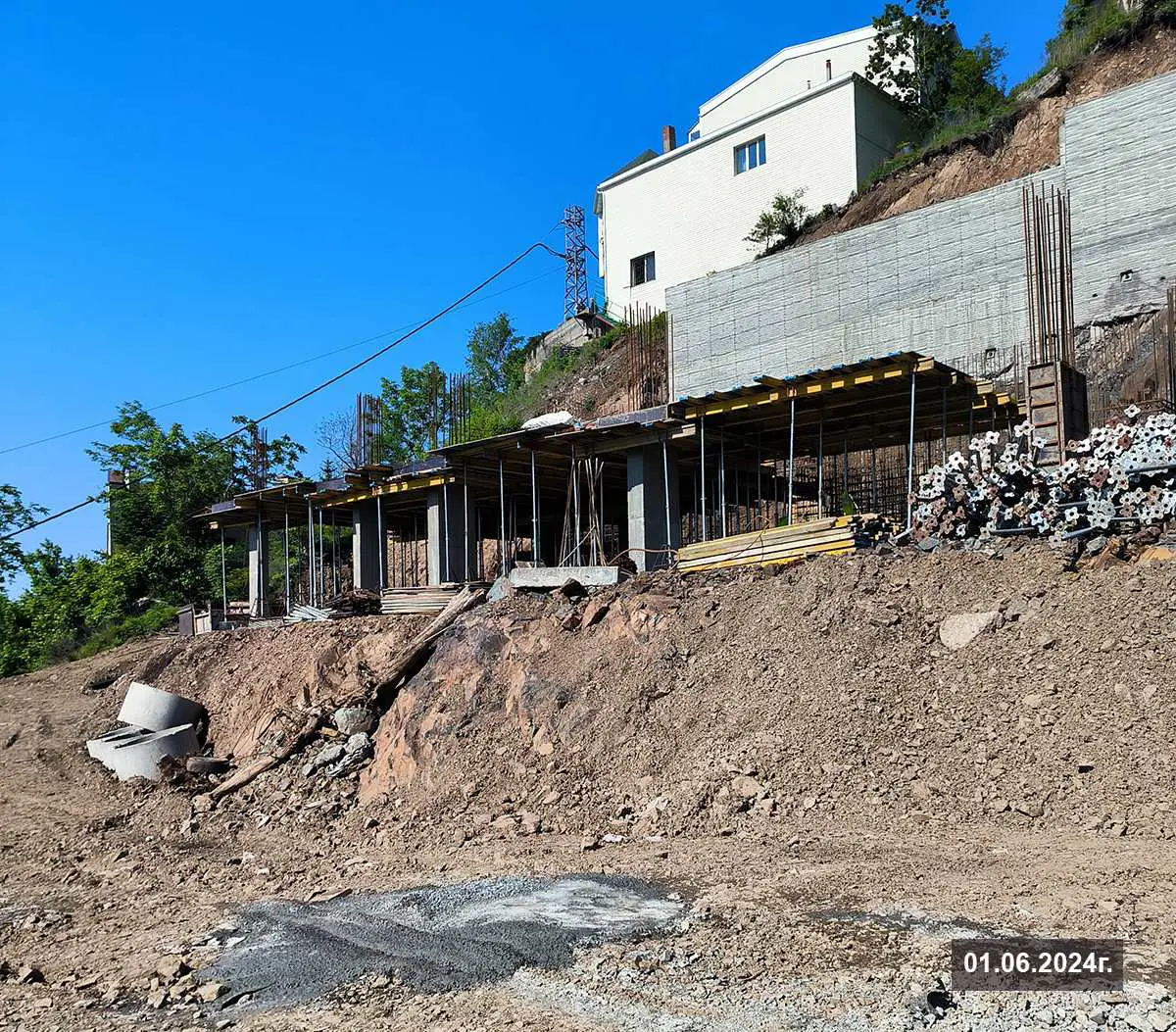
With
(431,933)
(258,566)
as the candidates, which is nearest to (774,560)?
(431,933)

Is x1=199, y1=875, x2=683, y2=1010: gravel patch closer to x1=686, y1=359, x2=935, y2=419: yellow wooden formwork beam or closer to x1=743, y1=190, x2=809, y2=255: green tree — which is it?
x1=686, y1=359, x2=935, y2=419: yellow wooden formwork beam

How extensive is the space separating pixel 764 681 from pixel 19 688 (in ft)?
63.1

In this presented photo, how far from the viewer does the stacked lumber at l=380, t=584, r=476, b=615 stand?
1772 cm

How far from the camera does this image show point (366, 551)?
79.2 ft

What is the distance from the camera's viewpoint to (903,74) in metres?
34.4

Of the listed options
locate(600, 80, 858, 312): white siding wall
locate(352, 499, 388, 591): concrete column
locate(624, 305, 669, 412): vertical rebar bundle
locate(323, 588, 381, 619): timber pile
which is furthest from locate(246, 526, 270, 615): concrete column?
locate(600, 80, 858, 312): white siding wall

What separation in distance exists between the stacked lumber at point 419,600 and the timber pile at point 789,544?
4.47 m

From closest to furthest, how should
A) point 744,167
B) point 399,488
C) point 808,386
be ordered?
point 808,386
point 399,488
point 744,167

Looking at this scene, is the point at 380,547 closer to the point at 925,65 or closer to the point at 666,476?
the point at 666,476

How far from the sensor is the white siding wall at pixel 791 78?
3622 centimetres

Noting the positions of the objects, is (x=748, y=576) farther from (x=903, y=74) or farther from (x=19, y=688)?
(x=903, y=74)

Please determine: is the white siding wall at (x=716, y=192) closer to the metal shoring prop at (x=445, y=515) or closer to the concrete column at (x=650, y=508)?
the metal shoring prop at (x=445, y=515)

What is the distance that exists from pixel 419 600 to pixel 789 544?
7.10 m

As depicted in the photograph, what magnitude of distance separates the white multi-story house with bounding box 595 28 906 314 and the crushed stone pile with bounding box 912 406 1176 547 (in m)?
21.4
